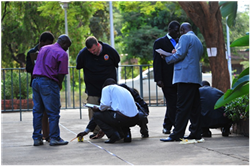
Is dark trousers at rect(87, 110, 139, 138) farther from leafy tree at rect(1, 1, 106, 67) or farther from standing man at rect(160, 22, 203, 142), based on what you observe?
leafy tree at rect(1, 1, 106, 67)

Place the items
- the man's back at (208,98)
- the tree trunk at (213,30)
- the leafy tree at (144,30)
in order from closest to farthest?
the man's back at (208,98) → the tree trunk at (213,30) → the leafy tree at (144,30)

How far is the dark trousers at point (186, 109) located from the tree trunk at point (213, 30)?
21.4 feet

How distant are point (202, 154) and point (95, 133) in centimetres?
263

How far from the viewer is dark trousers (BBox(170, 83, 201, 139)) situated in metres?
6.30

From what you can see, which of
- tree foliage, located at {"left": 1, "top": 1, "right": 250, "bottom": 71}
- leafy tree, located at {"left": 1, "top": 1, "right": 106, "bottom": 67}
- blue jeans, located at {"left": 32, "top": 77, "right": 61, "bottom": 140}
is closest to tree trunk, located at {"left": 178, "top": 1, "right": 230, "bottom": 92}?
tree foliage, located at {"left": 1, "top": 1, "right": 250, "bottom": 71}

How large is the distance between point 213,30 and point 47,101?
7562mm

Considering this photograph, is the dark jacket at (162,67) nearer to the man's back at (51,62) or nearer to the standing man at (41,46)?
the man's back at (51,62)

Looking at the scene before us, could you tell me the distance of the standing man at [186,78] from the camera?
6.29 m

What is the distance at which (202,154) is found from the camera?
523 cm

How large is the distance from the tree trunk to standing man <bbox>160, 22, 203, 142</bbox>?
6.55 meters

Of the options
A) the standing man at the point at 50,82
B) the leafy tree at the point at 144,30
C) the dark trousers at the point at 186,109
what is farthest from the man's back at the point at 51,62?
the leafy tree at the point at 144,30

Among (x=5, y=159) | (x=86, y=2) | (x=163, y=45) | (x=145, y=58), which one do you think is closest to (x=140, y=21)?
(x=145, y=58)

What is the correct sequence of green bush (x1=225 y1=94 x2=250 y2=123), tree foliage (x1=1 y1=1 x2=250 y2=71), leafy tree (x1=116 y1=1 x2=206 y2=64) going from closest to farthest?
green bush (x1=225 y1=94 x2=250 y2=123) < tree foliage (x1=1 y1=1 x2=250 y2=71) < leafy tree (x1=116 y1=1 x2=206 y2=64)

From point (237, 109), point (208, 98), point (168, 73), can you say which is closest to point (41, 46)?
point (168, 73)
